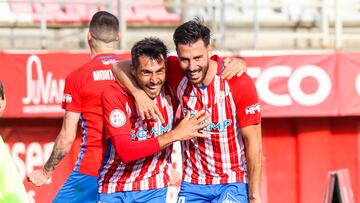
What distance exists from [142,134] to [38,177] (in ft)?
5.02

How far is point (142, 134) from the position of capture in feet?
25.8

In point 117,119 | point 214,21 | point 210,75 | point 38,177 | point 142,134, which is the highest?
point 214,21

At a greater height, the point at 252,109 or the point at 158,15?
the point at 158,15

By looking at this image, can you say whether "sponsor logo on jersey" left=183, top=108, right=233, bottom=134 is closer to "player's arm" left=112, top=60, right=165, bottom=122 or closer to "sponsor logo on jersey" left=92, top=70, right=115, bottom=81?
"player's arm" left=112, top=60, right=165, bottom=122

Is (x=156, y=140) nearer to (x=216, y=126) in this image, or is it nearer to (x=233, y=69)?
(x=216, y=126)

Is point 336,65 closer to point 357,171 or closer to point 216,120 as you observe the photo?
point 357,171

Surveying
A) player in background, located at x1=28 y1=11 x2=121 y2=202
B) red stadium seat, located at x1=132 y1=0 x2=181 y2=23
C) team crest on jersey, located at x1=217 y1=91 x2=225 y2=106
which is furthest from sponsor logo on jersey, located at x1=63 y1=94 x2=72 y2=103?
red stadium seat, located at x1=132 y1=0 x2=181 y2=23

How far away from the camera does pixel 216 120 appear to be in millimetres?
7777

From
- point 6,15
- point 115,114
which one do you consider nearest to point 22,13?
point 6,15

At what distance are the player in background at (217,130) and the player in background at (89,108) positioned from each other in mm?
963

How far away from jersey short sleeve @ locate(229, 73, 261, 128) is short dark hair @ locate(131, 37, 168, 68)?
502 millimetres

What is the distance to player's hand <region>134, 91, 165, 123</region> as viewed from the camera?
7695 millimetres

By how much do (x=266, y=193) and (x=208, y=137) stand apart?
15.4 feet

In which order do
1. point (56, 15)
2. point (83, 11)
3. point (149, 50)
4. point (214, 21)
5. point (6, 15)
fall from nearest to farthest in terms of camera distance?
point (149, 50) → point (214, 21) → point (6, 15) → point (56, 15) → point (83, 11)
